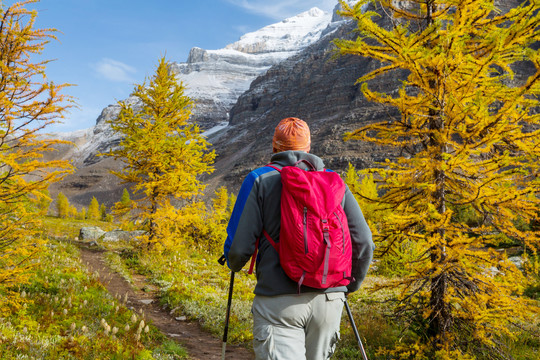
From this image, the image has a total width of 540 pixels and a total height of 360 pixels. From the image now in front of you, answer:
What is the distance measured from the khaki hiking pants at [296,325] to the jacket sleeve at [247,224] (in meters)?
0.36

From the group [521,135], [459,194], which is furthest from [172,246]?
[521,135]

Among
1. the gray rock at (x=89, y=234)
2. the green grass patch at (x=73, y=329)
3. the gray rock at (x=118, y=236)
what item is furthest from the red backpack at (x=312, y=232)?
the gray rock at (x=89, y=234)

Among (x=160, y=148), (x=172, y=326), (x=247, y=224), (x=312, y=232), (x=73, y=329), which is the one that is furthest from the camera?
(x=160, y=148)

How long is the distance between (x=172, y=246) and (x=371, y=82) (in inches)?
5653

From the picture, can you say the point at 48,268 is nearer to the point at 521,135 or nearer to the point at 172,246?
the point at 172,246

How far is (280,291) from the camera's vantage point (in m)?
2.46

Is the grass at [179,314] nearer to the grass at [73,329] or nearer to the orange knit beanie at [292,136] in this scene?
the grass at [73,329]

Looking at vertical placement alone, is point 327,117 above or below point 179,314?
above

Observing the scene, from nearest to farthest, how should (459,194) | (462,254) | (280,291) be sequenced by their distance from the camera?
(280,291)
(462,254)
(459,194)

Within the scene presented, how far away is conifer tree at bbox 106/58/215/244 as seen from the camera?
14242 millimetres

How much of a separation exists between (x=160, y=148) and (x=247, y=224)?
41.6ft

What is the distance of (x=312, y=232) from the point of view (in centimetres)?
A: 245

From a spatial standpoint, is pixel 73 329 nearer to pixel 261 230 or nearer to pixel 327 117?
pixel 261 230

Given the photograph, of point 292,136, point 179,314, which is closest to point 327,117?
point 179,314
